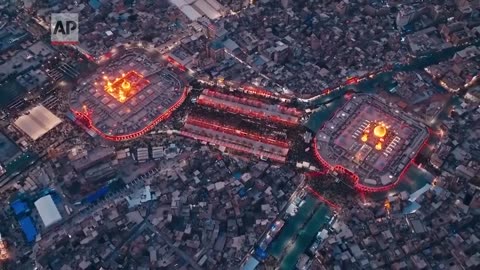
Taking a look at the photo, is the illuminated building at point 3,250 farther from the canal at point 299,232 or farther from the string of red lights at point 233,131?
the canal at point 299,232

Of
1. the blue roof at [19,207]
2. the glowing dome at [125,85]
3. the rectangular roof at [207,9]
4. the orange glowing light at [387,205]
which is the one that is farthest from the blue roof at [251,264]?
the rectangular roof at [207,9]

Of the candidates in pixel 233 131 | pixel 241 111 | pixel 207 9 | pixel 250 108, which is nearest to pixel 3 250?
pixel 233 131

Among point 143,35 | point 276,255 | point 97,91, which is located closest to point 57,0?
point 143,35

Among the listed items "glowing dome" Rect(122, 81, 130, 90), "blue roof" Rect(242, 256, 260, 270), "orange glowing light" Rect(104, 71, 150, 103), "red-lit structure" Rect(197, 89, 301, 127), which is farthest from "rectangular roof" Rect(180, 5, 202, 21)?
"blue roof" Rect(242, 256, 260, 270)

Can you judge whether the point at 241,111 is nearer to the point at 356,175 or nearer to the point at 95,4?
the point at 356,175

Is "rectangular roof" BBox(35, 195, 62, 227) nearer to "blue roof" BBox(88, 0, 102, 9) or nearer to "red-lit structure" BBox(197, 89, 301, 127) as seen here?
"red-lit structure" BBox(197, 89, 301, 127)

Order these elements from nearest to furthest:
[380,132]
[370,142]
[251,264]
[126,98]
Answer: [251,264] → [370,142] → [380,132] → [126,98]
